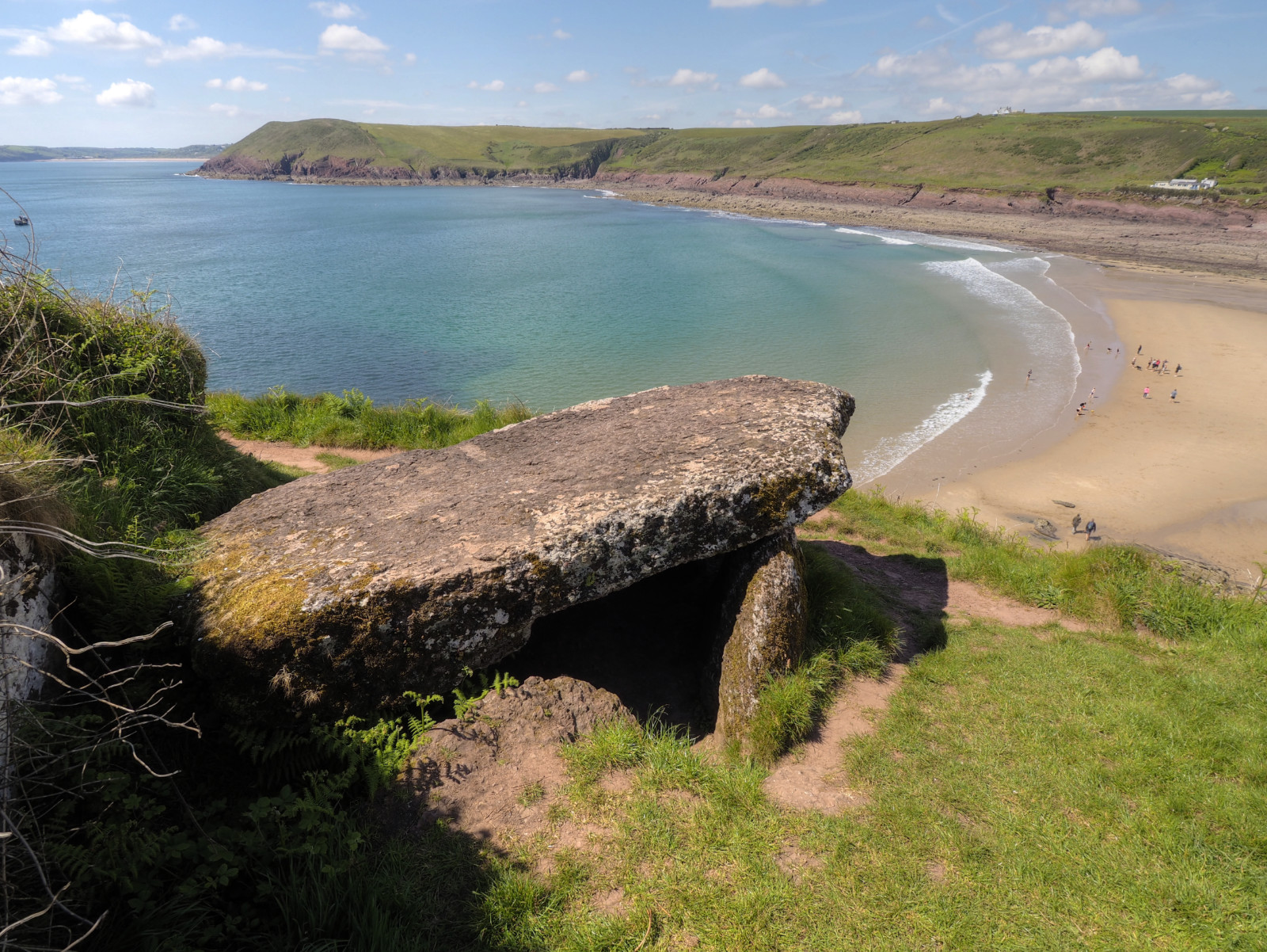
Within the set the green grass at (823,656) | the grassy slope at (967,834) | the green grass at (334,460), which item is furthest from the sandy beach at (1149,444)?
the green grass at (334,460)

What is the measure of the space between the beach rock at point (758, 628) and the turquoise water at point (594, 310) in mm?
7796

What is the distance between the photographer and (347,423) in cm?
1656

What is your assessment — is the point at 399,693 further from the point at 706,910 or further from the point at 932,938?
the point at 932,938

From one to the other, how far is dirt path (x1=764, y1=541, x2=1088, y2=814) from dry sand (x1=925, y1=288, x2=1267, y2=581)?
10.8 meters

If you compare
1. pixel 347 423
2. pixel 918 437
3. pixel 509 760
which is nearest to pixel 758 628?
pixel 509 760

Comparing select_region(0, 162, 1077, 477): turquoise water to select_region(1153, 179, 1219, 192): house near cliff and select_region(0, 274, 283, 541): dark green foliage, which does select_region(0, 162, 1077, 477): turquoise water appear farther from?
select_region(1153, 179, 1219, 192): house near cliff

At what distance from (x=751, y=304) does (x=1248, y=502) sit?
32.8 m

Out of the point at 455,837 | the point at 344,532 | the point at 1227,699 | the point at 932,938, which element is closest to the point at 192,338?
the point at 344,532

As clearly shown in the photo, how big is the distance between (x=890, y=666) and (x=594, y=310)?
43179mm

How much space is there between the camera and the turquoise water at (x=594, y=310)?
3147cm

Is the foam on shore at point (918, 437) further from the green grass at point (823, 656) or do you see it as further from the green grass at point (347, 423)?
the green grass at point (823, 656)

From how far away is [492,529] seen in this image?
20.8 feet

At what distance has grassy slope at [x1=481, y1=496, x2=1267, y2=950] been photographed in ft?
14.6

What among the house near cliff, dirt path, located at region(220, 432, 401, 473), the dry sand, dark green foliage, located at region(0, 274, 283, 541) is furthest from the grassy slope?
the house near cliff
